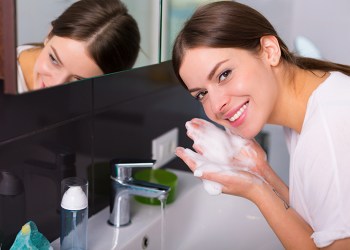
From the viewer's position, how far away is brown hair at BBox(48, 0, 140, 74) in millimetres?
893

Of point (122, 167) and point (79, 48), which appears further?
point (122, 167)

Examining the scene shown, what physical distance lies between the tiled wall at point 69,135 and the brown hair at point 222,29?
0.83 feet

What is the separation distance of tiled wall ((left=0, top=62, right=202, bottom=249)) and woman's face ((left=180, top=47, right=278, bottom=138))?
0.27 metres

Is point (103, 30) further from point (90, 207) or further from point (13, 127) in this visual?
point (90, 207)

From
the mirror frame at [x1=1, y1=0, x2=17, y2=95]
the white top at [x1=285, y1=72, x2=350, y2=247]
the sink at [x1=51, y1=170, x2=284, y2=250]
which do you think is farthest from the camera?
the sink at [x1=51, y1=170, x2=284, y2=250]

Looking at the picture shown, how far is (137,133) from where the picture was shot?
1450 millimetres

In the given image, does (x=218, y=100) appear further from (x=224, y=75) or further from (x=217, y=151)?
(x=217, y=151)

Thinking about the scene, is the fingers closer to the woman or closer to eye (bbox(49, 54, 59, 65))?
the woman

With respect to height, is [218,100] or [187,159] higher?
[218,100]

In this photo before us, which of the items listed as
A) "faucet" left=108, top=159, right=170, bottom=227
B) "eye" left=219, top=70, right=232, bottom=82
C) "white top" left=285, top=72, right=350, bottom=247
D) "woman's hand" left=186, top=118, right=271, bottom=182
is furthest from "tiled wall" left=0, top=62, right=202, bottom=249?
"white top" left=285, top=72, right=350, bottom=247

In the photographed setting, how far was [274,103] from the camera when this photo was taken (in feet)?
3.78

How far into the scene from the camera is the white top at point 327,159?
101cm

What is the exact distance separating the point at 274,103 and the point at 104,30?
1.36 feet

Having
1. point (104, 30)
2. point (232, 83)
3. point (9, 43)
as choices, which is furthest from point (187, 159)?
point (9, 43)
